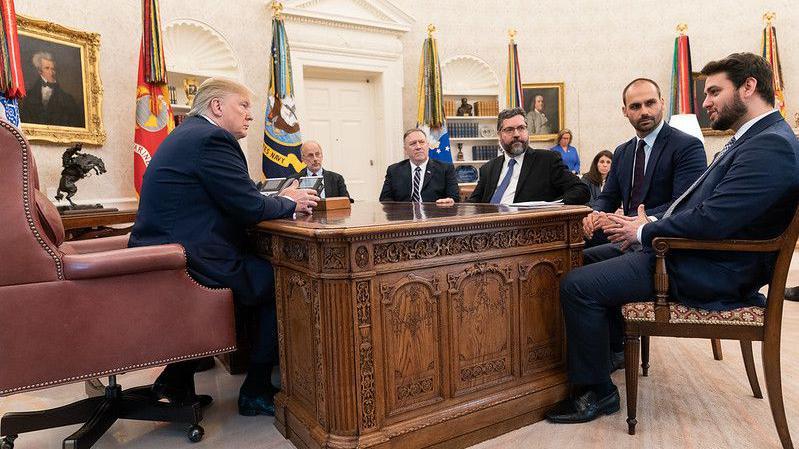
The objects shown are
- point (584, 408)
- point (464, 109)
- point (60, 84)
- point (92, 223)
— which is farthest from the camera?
point (464, 109)

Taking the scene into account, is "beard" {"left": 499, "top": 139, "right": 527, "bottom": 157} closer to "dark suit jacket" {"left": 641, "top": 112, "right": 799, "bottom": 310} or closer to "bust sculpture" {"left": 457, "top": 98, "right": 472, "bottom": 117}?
"dark suit jacket" {"left": 641, "top": 112, "right": 799, "bottom": 310}

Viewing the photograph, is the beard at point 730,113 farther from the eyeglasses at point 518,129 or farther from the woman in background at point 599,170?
the woman in background at point 599,170

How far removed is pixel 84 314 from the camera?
1881 mm

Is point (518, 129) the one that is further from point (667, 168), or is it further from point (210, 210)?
point (210, 210)

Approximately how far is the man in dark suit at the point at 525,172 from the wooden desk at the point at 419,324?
1.11 m

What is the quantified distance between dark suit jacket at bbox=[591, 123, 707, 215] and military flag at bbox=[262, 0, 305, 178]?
388cm

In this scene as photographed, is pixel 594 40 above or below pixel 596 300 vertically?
above

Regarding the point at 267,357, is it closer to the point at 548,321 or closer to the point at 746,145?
the point at 548,321

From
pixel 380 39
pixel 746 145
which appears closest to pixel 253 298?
pixel 746 145

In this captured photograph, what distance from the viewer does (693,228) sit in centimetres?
203

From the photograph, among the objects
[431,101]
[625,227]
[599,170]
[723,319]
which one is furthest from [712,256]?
[431,101]

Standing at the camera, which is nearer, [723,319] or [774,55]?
[723,319]

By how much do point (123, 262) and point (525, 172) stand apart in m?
2.47

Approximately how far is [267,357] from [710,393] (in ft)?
6.80
